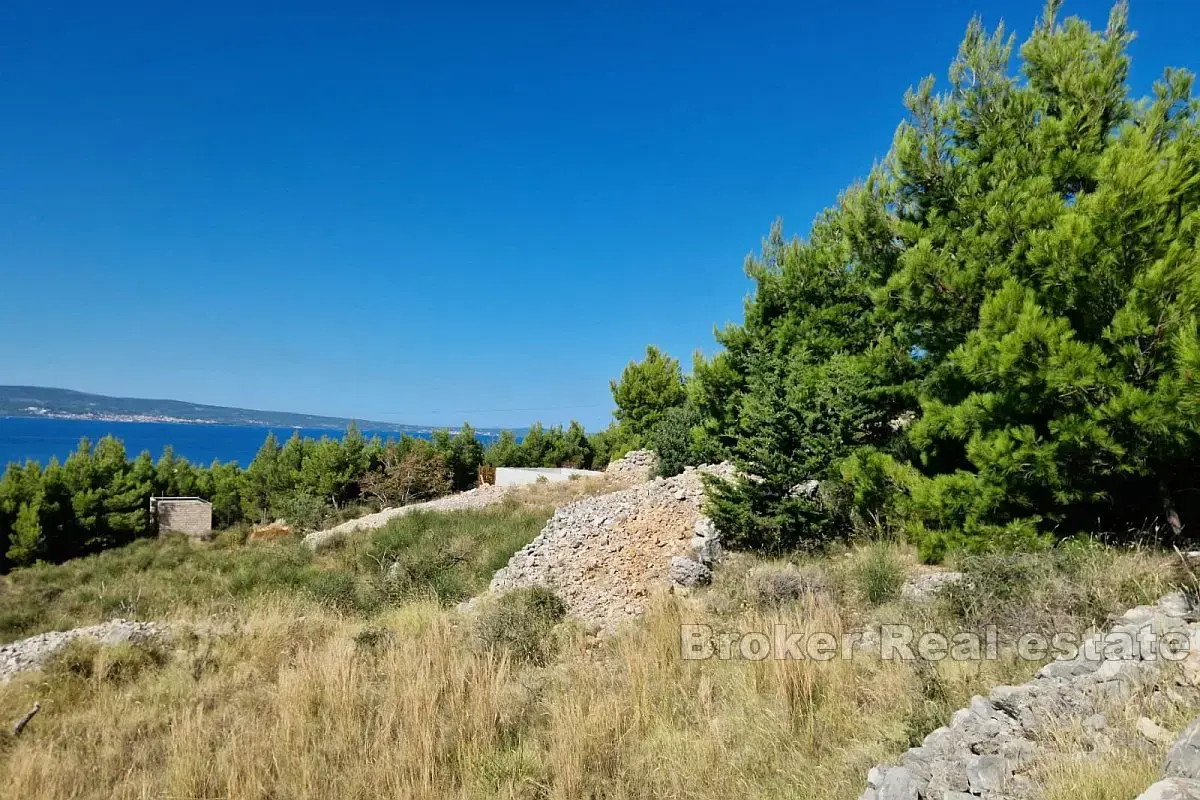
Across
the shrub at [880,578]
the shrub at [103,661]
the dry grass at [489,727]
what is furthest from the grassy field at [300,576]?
the shrub at [880,578]

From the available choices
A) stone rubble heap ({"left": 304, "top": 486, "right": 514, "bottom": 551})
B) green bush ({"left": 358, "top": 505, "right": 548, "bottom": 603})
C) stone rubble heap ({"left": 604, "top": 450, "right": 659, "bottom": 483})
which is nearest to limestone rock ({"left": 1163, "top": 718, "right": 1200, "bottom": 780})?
green bush ({"left": 358, "top": 505, "right": 548, "bottom": 603})

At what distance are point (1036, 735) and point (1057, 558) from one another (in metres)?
3.12

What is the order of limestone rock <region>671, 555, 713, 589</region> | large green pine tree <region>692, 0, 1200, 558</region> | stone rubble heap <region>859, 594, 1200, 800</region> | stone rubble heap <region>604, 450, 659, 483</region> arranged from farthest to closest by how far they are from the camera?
stone rubble heap <region>604, 450, 659, 483</region> < limestone rock <region>671, 555, 713, 589</region> < large green pine tree <region>692, 0, 1200, 558</region> < stone rubble heap <region>859, 594, 1200, 800</region>

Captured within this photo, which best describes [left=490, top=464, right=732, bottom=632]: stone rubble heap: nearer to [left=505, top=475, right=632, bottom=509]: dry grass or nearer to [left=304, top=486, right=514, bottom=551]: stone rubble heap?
[left=505, top=475, right=632, bottom=509]: dry grass

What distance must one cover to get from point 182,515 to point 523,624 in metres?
27.6

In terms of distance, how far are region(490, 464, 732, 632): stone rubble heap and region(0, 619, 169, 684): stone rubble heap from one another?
13.4 ft

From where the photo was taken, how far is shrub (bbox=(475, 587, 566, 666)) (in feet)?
18.3

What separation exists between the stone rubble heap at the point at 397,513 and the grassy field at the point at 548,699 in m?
9.26

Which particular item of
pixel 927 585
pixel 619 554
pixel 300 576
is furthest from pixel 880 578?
pixel 300 576

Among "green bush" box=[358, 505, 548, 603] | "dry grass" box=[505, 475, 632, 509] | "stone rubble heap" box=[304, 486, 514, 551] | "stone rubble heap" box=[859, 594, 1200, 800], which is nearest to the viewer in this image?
"stone rubble heap" box=[859, 594, 1200, 800]

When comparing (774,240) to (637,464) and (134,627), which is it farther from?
(134,627)

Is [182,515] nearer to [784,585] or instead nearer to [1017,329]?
[784,585]

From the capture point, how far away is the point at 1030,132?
7.30 metres

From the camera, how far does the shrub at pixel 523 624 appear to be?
5.58 meters
